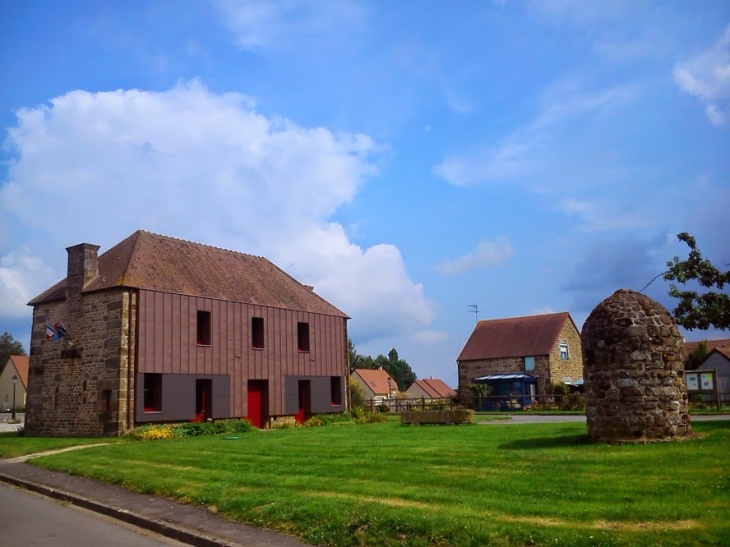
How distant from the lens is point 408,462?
12438mm

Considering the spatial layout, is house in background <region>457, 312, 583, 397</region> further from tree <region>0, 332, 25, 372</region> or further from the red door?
tree <region>0, 332, 25, 372</region>

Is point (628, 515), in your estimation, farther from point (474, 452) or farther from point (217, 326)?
point (217, 326)

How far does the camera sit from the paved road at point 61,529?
30.1 feet

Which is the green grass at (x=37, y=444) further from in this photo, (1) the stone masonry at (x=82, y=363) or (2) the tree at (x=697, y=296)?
(2) the tree at (x=697, y=296)

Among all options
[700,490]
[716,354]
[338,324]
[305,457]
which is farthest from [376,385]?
[700,490]

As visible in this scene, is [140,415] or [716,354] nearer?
[140,415]

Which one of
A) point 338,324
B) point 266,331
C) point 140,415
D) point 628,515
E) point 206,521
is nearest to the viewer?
point 628,515

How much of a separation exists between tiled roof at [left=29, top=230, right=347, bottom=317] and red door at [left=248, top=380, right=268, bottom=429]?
3668 mm

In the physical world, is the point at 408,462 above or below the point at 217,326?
below

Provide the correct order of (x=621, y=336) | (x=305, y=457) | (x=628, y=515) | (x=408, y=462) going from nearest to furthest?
1. (x=628, y=515)
2. (x=408, y=462)
3. (x=621, y=336)
4. (x=305, y=457)

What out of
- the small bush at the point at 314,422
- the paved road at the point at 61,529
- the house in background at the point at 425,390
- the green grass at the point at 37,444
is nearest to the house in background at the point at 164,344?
the green grass at the point at 37,444

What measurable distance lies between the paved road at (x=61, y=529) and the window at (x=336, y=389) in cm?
2221

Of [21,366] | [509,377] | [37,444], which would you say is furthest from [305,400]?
[21,366]

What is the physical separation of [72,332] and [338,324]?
13.3 meters
